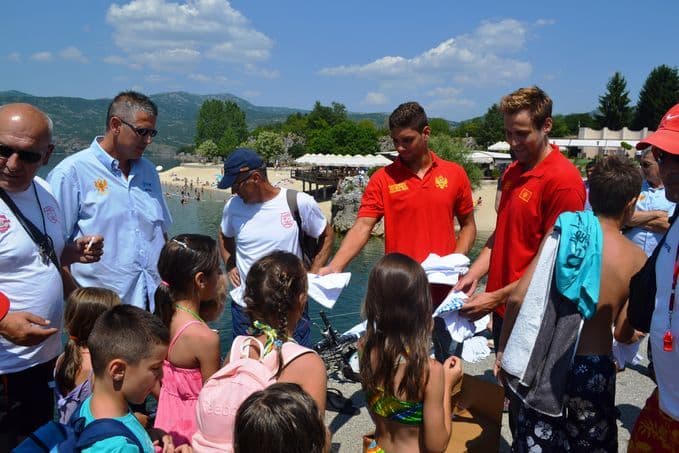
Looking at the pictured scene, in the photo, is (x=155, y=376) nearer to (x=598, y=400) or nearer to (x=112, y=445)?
(x=112, y=445)

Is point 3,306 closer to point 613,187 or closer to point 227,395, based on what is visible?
point 227,395

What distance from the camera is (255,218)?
381 cm

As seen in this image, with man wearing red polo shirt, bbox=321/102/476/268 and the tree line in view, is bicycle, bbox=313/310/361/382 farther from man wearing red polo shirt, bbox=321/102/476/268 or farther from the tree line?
the tree line

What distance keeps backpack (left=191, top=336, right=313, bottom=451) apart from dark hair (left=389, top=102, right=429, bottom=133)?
1950mm

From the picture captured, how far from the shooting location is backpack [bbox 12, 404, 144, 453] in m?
1.74

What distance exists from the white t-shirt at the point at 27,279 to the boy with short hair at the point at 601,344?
8.23ft

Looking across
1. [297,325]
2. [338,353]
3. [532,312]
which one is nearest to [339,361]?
[338,353]

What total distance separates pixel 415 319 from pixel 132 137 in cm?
243

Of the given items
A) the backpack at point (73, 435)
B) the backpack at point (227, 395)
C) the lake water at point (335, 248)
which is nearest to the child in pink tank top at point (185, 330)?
the backpack at point (227, 395)

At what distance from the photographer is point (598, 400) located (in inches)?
94.3

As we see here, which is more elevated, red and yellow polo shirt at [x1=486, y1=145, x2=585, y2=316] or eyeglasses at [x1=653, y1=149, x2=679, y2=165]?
eyeglasses at [x1=653, y1=149, x2=679, y2=165]

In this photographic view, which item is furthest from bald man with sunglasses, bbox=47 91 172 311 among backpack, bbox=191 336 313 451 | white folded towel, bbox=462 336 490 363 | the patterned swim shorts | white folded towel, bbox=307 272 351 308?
the patterned swim shorts

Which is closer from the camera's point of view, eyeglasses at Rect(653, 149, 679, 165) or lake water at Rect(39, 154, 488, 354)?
eyeglasses at Rect(653, 149, 679, 165)

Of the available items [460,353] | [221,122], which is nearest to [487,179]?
[460,353]
